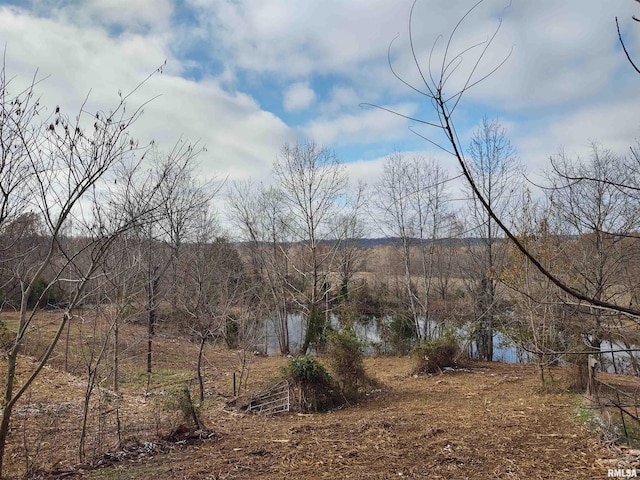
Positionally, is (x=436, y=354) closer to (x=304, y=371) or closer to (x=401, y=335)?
(x=401, y=335)

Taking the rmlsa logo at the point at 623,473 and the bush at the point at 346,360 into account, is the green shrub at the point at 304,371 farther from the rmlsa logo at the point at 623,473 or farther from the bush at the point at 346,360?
the rmlsa logo at the point at 623,473

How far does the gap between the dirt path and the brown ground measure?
11 millimetres

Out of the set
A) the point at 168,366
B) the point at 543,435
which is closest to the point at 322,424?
the point at 543,435

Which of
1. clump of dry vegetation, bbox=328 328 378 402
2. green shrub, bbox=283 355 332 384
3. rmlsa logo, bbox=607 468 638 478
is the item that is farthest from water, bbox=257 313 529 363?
rmlsa logo, bbox=607 468 638 478

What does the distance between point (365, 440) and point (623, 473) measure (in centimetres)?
248

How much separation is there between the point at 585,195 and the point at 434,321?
22.4ft

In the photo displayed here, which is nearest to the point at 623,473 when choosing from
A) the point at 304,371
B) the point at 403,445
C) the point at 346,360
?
the point at 403,445

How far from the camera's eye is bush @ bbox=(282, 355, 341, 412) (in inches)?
275

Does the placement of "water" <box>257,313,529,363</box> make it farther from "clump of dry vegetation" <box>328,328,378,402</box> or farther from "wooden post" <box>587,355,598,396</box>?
"wooden post" <box>587,355,598,396</box>

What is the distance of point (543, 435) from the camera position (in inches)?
194

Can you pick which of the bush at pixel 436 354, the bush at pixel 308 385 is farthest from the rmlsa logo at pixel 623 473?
the bush at pixel 436 354

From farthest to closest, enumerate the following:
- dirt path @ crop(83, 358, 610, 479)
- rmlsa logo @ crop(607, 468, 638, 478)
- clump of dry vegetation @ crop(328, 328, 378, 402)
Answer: clump of dry vegetation @ crop(328, 328, 378, 402) → dirt path @ crop(83, 358, 610, 479) → rmlsa logo @ crop(607, 468, 638, 478)

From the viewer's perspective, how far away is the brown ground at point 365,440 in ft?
12.8

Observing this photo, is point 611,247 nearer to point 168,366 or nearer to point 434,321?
point 434,321
